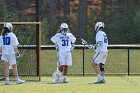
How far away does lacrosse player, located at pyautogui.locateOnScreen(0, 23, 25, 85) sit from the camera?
22.9 meters

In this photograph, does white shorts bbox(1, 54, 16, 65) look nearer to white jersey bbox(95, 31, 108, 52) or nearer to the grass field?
the grass field

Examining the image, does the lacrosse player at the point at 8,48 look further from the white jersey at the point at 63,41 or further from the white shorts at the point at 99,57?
the white shorts at the point at 99,57

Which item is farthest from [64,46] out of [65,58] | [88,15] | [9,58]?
[88,15]

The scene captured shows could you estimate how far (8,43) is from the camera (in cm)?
2298

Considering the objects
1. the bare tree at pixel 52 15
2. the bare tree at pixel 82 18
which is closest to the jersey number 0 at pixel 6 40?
the bare tree at pixel 52 15

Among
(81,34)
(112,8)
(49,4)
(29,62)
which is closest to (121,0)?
(112,8)

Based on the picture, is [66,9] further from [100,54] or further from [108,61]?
[100,54]

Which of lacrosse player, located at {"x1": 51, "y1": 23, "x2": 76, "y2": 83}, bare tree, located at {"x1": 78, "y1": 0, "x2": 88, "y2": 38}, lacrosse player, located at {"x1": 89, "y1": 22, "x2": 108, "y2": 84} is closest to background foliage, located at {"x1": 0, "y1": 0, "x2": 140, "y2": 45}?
bare tree, located at {"x1": 78, "y1": 0, "x2": 88, "y2": 38}

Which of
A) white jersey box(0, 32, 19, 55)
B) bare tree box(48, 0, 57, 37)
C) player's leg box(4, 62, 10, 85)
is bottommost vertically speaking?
player's leg box(4, 62, 10, 85)

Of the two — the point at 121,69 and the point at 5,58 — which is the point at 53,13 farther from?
the point at 5,58

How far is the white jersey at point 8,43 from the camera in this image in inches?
902

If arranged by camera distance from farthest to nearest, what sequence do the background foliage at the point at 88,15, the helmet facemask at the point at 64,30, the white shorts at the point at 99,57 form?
the background foliage at the point at 88,15 → the helmet facemask at the point at 64,30 → the white shorts at the point at 99,57

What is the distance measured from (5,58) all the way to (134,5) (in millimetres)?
38469

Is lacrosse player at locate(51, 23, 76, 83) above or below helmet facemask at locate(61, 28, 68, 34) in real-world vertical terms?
below
